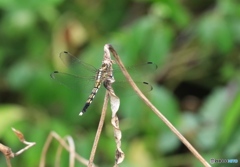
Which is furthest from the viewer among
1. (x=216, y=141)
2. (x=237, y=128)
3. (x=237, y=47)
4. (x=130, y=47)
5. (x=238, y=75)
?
(x=237, y=47)

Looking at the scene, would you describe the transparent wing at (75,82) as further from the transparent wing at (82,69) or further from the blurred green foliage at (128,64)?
the blurred green foliage at (128,64)

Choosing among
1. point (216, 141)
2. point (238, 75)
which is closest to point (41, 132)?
point (216, 141)

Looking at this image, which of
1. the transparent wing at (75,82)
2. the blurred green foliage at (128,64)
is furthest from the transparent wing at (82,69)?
the blurred green foliage at (128,64)

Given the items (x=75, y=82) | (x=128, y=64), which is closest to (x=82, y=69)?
(x=75, y=82)

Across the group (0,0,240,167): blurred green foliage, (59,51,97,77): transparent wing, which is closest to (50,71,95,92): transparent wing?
(59,51,97,77): transparent wing

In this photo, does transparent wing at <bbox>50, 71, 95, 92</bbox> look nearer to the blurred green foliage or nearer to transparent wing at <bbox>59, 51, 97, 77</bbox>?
transparent wing at <bbox>59, 51, 97, 77</bbox>

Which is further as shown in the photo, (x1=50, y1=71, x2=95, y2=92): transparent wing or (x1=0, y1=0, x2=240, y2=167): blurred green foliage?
(x1=0, y1=0, x2=240, y2=167): blurred green foliage

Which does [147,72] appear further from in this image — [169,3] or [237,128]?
[237,128]

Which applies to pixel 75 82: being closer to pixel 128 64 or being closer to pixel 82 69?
pixel 82 69
